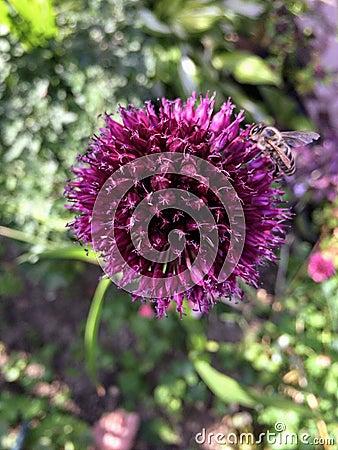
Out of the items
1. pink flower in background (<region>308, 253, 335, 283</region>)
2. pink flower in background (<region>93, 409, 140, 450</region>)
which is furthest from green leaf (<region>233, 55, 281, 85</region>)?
pink flower in background (<region>93, 409, 140, 450</region>)

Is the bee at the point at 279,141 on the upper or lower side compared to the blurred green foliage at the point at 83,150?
upper

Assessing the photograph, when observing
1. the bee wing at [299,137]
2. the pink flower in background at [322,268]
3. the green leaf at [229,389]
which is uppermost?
the bee wing at [299,137]

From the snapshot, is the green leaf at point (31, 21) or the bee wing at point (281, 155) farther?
the green leaf at point (31, 21)

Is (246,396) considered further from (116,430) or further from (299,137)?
(299,137)

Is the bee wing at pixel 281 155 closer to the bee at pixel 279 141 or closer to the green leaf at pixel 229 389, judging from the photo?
the bee at pixel 279 141

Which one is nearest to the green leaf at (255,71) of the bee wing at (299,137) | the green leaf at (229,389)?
the bee wing at (299,137)

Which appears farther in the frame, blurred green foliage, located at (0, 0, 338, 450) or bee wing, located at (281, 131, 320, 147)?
blurred green foliage, located at (0, 0, 338, 450)

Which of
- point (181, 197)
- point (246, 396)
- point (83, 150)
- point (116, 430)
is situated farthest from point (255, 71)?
point (116, 430)

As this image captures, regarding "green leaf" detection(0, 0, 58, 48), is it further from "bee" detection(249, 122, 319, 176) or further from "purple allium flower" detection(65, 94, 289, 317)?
"bee" detection(249, 122, 319, 176)
